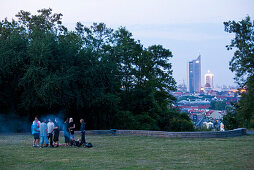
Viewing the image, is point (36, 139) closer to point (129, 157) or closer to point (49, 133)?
point (49, 133)

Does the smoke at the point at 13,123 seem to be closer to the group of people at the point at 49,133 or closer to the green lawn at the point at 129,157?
the group of people at the point at 49,133

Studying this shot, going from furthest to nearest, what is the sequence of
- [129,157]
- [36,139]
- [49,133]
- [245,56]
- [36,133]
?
1. [245,56]
2. [49,133]
3. [36,139]
4. [36,133]
5. [129,157]

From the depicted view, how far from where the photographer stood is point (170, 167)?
12305 millimetres

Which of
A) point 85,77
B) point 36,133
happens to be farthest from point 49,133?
point 85,77

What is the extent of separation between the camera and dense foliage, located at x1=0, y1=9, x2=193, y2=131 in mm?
30281

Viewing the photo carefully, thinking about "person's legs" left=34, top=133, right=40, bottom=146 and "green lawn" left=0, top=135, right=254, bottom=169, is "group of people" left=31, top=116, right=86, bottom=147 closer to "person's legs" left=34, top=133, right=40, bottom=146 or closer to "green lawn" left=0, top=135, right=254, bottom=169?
"person's legs" left=34, top=133, right=40, bottom=146

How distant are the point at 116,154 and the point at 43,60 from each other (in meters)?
16.8

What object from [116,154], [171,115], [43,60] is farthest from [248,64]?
[116,154]

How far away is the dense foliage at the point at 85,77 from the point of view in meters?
30.3

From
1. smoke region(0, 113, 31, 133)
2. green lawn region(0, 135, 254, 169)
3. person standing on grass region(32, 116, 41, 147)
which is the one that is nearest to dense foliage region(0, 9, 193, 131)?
smoke region(0, 113, 31, 133)

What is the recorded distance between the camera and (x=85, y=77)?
33.0m

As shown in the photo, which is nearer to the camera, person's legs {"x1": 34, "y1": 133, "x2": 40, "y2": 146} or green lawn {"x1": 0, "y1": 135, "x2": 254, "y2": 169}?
green lawn {"x1": 0, "y1": 135, "x2": 254, "y2": 169}

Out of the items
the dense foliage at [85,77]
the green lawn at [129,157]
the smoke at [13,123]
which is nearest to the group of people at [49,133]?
the green lawn at [129,157]

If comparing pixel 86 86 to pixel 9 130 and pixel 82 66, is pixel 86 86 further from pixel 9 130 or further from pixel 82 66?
pixel 9 130
